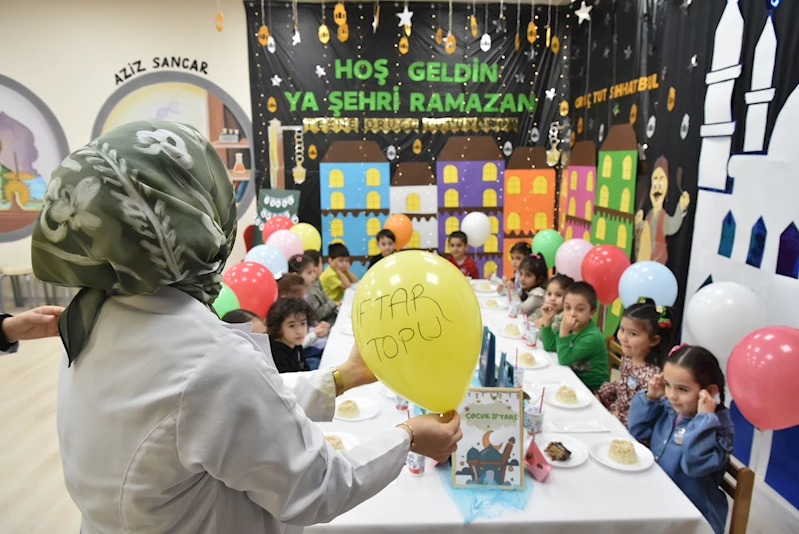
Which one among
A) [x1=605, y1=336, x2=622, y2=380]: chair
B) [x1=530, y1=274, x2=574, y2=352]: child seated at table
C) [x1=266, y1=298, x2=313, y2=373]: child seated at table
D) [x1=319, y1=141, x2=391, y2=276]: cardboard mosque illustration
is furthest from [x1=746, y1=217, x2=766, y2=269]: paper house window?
[x1=319, y1=141, x2=391, y2=276]: cardboard mosque illustration

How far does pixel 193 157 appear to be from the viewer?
75cm

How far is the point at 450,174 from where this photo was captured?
17.8 feet

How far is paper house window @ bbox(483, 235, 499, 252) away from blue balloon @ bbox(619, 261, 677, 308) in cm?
275

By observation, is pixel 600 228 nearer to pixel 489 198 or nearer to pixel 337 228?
pixel 489 198

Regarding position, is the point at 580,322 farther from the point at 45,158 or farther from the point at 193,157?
the point at 45,158

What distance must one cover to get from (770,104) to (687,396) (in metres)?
1.59

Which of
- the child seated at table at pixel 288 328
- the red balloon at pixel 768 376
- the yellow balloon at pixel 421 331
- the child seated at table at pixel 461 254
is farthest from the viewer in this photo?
the child seated at table at pixel 461 254

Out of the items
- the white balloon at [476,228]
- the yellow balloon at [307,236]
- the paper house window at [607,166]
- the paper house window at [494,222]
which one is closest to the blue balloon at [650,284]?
the paper house window at [607,166]

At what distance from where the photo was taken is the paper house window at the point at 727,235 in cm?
279

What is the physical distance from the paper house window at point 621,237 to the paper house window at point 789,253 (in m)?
1.57

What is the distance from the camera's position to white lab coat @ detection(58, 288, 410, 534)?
0.72 meters

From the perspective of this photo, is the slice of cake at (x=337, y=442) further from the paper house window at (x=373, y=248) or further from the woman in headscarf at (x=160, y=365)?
the paper house window at (x=373, y=248)

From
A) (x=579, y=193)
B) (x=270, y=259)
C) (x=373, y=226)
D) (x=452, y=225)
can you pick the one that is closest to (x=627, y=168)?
(x=579, y=193)

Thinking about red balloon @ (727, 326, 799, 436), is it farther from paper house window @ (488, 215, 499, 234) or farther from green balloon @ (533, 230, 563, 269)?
paper house window @ (488, 215, 499, 234)
